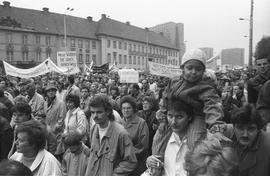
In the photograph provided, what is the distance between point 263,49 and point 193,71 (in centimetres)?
81

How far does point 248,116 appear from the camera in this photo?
272 cm

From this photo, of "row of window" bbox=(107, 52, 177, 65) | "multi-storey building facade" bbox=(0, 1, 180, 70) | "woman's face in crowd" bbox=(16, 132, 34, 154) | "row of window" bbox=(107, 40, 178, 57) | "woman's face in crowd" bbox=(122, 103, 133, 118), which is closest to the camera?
"woman's face in crowd" bbox=(16, 132, 34, 154)

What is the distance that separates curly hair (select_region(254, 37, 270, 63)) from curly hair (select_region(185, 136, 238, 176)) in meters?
1.53

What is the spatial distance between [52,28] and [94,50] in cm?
1212

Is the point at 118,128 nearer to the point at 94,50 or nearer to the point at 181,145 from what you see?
the point at 181,145

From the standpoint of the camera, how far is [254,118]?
267 centimetres

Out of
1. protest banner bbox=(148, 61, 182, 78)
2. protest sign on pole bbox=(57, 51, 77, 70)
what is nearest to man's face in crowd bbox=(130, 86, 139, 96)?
protest banner bbox=(148, 61, 182, 78)

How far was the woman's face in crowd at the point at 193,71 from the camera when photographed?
276 cm

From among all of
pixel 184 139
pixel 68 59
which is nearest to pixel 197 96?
pixel 184 139

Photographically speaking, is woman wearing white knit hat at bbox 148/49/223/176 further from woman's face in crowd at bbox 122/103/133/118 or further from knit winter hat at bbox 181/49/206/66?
woman's face in crowd at bbox 122/103/133/118

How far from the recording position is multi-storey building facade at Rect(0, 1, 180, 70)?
5791 cm

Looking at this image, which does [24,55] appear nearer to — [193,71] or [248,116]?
[193,71]

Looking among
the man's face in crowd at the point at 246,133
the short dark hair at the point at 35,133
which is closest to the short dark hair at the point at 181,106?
the man's face in crowd at the point at 246,133

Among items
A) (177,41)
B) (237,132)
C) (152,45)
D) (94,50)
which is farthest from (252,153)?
(177,41)
